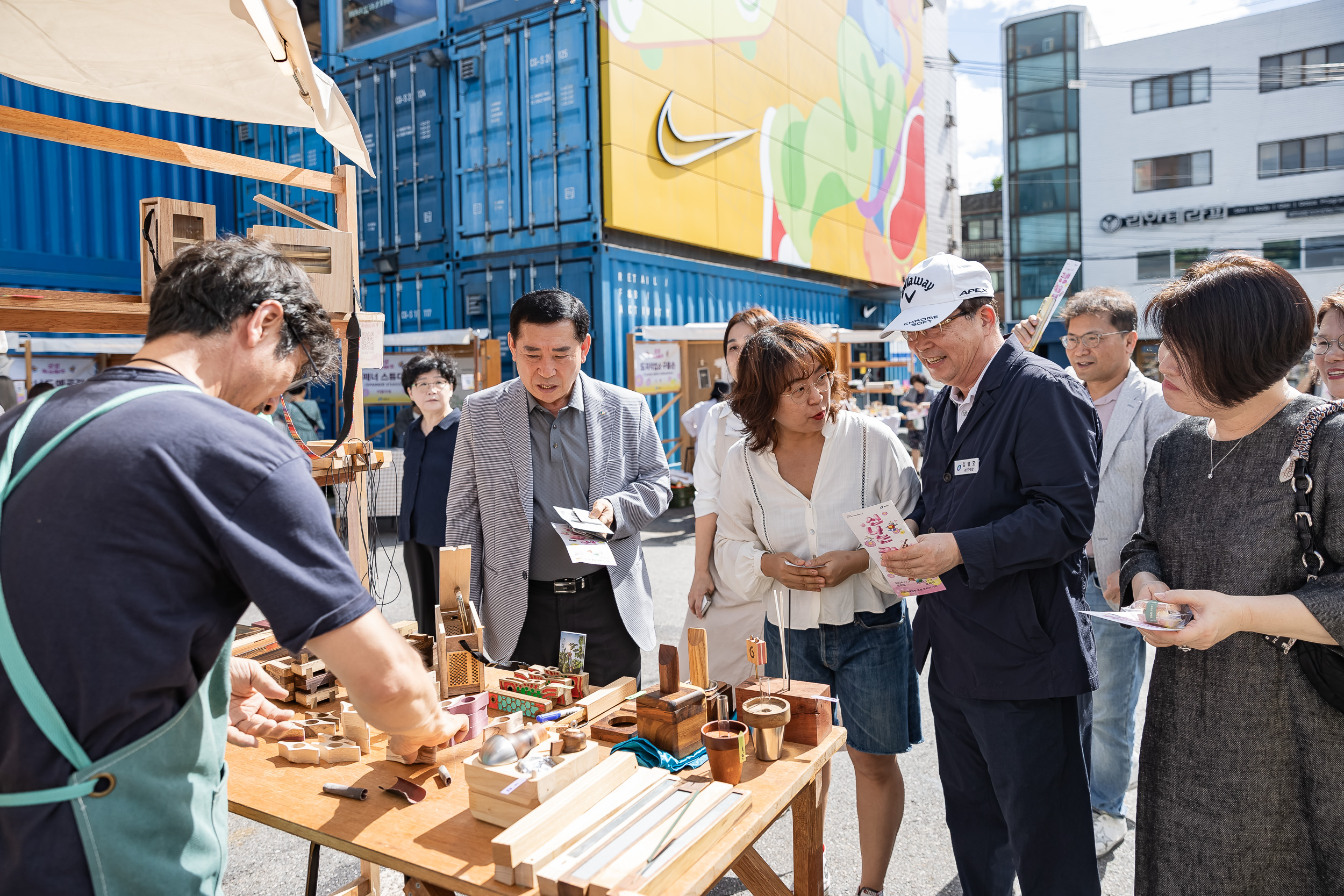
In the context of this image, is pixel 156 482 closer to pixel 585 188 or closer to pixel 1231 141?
pixel 585 188

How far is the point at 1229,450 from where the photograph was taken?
1701 mm

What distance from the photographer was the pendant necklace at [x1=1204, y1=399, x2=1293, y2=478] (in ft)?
5.43

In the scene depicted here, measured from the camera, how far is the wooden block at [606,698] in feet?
6.63

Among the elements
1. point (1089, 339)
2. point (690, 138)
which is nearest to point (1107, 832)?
point (1089, 339)

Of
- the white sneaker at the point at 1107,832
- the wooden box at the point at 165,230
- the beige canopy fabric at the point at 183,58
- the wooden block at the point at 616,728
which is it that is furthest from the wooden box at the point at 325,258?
the white sneaker at the point at 1107,832

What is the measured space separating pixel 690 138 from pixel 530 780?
11126mm

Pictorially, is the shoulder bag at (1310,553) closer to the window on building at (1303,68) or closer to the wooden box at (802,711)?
the wooden box at (802,711)

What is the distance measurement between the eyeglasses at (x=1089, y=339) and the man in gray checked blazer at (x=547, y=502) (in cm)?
159

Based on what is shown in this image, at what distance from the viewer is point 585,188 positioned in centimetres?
997

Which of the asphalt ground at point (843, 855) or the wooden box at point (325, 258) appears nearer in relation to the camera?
the asphalt ground at point (843, 855)

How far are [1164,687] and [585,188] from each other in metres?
9.22

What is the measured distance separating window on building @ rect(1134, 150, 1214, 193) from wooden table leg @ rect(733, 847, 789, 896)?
28.7 metres

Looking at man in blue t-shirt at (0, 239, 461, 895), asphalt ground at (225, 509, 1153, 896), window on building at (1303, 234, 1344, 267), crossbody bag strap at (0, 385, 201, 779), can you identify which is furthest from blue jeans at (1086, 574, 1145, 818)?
window on building at (1303, 234, 1344, 267)

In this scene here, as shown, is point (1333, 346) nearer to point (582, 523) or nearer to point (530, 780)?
point (582, 523)
